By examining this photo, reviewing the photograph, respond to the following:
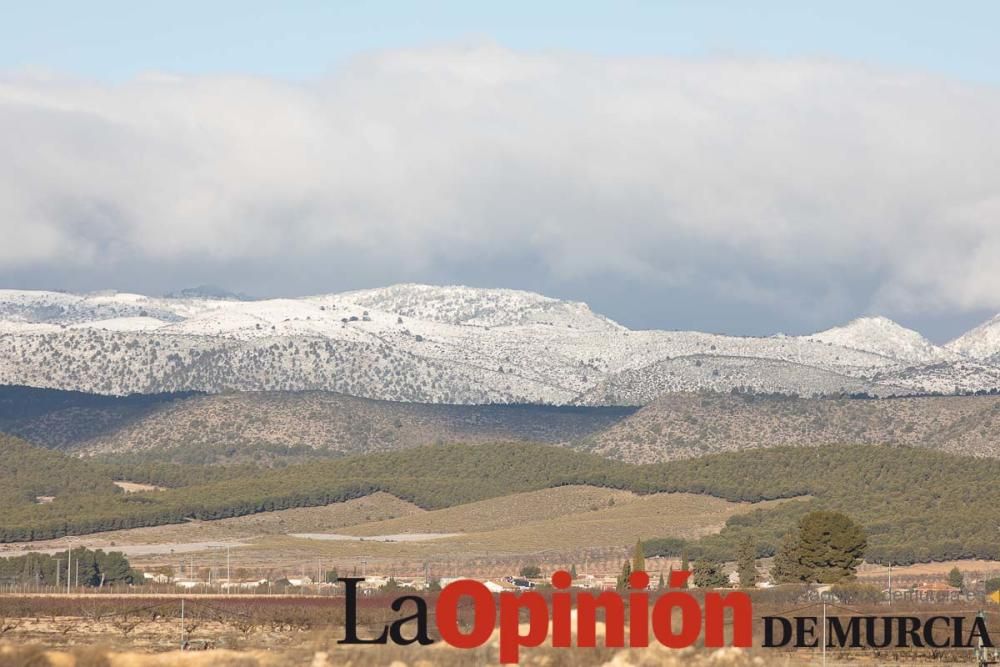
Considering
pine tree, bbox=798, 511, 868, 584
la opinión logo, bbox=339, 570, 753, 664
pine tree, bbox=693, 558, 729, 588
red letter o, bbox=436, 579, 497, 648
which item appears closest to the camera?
la opinión logo, bbox=339, 570, 753, 664

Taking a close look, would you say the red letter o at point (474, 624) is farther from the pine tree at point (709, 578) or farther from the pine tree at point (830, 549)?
the pine tree at point (830, 549)

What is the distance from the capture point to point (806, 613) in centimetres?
13762

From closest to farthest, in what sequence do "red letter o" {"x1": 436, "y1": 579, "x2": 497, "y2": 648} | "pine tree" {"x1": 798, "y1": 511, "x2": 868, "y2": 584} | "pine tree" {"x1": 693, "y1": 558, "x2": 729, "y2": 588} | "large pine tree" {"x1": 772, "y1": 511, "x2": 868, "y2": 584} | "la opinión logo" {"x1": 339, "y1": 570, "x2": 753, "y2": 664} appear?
"la opinión logo" {"x1": 339, "y1": 570, "x2": 753, "y2": 664} < "red letter o" {"x1": 436, "y1": 579, "x2": 497, "y2": 648} < "pine tree" {"x1": 693, "y1": 558, "x2": 729, "y2": 588} < "pine tree" {"x1": 798, "y1": 511, "x2": 868, "y2": 584} < "large pine tree" {"x1": 772, "y1": 511, "x2": 868, "y2": 584}

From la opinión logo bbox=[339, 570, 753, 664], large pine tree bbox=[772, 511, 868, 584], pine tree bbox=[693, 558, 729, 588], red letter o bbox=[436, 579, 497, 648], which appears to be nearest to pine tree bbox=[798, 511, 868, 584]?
large pine tree bbox=[772, 511, 868, 584]

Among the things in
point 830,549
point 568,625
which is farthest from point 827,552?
point 568,625

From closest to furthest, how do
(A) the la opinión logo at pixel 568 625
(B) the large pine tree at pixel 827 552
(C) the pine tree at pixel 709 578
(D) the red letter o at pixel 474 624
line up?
(A) the la opinión logo at pixel 568 625 → (D) the red letter o at pixel 474 624 → (C) the pine tree at pixel 709 578 → (B) the large pine tree at pixel 827 552

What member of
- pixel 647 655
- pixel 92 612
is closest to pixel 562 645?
pixel 647 655

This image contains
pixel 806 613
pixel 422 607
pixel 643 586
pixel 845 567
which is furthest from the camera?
pixel 845 567

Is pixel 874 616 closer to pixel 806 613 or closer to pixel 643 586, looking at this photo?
pixel 806 613

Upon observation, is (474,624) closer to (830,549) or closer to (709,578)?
(709,578)

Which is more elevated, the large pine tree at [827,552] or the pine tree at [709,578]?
the large pine tree at [827,552]

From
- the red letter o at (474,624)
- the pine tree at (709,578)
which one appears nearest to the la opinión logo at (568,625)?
the red letter o at (474,624)

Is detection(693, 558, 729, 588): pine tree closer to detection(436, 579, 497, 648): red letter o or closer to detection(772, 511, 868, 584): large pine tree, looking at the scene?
detection(772, 511, 868, 584): large pine tree

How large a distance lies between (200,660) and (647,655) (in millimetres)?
19866
